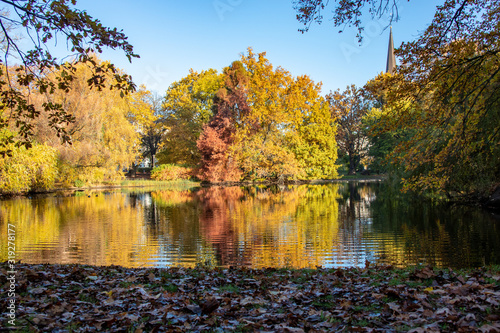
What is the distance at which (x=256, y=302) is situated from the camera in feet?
13.7

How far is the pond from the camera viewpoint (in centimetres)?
909

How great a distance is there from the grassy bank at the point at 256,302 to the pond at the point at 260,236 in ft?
10.5

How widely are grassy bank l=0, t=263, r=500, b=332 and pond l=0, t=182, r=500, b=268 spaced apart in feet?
10.5

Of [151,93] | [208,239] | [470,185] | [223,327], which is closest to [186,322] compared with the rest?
[223,327]

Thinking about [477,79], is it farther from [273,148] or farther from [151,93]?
[151,93]

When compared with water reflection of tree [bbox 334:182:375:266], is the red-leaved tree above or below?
above

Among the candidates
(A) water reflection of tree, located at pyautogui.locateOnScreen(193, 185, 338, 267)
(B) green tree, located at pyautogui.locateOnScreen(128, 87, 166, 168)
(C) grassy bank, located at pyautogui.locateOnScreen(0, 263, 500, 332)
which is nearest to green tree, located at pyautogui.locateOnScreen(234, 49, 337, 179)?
(B) green tree, located at pyautogui.locateOnScreen(128, 87, 166, 168)

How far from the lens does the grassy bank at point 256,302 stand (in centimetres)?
335

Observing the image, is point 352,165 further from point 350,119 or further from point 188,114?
point 188,114

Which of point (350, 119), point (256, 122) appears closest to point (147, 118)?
point (256, 122)

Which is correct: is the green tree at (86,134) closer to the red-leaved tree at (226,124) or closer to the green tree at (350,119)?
the red-leaved tree at (226,124)

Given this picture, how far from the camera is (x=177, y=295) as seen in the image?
4531 mm

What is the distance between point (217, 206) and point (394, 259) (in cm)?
1263

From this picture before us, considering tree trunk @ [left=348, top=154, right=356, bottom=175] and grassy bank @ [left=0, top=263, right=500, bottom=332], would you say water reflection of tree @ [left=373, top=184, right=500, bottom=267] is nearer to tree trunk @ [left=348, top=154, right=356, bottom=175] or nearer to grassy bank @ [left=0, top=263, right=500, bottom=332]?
Answer: grassy bank @ [left=0, top=263, right=500, bottom=332]
